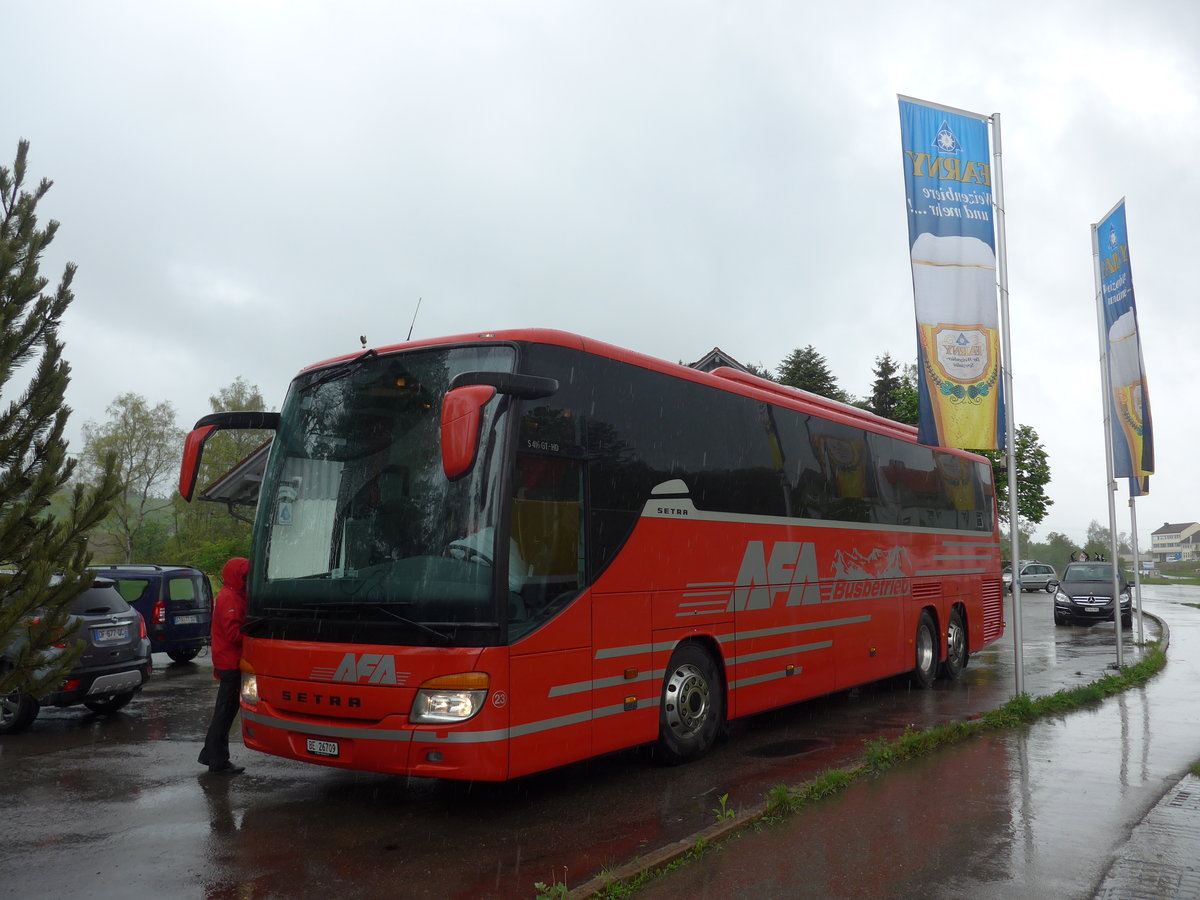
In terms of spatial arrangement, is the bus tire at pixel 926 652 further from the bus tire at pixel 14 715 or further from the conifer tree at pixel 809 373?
the conifer tree at pixel 809 373

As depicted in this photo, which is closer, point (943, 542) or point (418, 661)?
point (418, 661)

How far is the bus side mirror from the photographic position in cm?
527

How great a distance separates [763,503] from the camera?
928 cm

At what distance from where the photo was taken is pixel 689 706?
804 centimetres

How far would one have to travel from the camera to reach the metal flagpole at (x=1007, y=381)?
10.9 m

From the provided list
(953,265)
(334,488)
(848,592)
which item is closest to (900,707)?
(848,592)

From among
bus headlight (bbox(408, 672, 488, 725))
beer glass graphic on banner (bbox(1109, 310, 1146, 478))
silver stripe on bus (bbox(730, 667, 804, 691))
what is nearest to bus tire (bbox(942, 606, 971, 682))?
beer glass graphic on banner (bbox(1109, 310, 1146, 478))

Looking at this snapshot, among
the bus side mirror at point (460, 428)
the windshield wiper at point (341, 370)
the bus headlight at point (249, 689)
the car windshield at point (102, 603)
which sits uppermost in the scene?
the windshield wiper at point (341, 370)

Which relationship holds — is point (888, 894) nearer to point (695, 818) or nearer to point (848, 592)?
point (695, 818)

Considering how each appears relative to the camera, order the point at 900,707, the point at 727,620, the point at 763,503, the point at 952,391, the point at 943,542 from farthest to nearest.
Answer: the point at 943,542
the point at 900,707
the point at 952,391
the point at 763,503
the point at 727,620

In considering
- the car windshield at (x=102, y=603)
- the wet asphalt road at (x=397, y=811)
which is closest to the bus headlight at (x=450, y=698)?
the wet asphalt road at (x=397, y=811)

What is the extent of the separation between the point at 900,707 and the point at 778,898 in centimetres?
732

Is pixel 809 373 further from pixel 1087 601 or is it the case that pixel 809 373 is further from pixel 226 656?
pixel 226 656

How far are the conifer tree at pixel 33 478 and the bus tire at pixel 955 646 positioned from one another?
1184 centimetres
